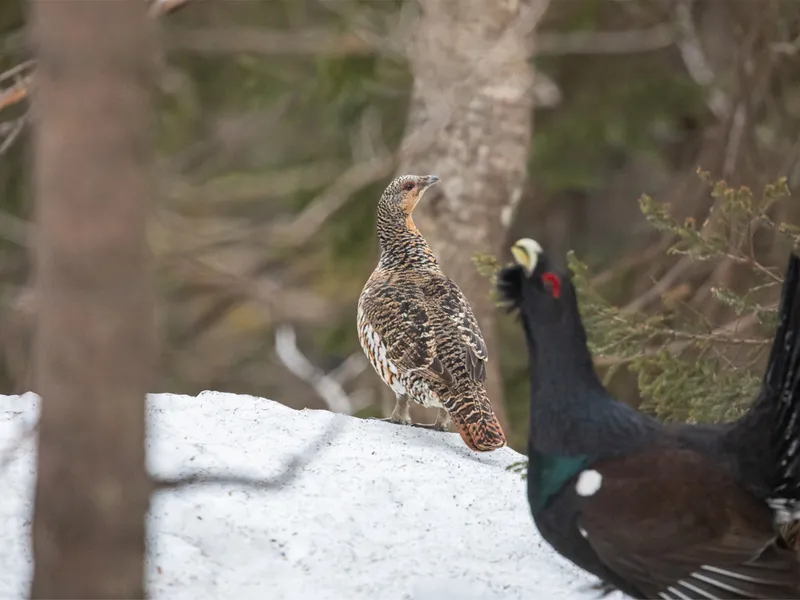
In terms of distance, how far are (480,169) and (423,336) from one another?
2.38m

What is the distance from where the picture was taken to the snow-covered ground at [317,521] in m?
3.98

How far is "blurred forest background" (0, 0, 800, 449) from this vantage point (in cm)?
593

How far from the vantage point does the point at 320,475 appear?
4621mm

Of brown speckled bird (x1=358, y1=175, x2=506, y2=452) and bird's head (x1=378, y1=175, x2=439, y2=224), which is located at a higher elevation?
bird's head (x1=378, y1=175, x2=439, y2=224)

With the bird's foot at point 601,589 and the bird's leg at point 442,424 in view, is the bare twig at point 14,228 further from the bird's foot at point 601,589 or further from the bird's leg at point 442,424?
the bird's foot at point 601,589

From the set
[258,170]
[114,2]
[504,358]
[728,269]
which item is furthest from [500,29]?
[258,170]

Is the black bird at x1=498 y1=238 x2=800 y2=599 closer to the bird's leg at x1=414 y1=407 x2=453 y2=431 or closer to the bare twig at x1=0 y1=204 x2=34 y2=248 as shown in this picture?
the bird's leg at x1=414 y1=407 x2=453 y2=431

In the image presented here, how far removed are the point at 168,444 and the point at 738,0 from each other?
6.44m

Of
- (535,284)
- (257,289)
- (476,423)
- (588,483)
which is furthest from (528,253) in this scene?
(257,289)

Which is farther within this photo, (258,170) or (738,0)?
(258,170)

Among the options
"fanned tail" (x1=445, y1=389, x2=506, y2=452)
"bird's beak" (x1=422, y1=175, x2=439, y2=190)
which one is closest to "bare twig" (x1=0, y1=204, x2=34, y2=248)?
"bird's beak" (x1=422, y1=175, x2=439, y2=190)

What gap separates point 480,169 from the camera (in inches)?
294

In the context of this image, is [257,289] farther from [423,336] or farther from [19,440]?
[19,440]

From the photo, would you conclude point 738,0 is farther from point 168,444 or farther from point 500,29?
point 168,444
